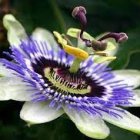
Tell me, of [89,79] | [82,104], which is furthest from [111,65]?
[82,104]

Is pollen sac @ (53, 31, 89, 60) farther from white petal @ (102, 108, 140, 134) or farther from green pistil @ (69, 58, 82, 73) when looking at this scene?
white petal @ (102, 108, 140, 134)

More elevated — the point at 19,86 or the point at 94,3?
the point at 94,3

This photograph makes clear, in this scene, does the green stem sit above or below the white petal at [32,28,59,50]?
above

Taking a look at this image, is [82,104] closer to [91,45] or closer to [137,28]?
[91,45]

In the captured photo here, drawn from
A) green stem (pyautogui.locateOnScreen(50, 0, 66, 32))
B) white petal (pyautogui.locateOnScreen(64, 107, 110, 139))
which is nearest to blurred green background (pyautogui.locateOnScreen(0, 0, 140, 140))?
green stem (pyautogui.locateOnScreen(50, 0, 66, 32))

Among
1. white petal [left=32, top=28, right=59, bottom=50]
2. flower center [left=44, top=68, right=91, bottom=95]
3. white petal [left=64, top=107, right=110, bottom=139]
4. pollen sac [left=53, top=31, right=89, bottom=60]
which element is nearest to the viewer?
white petal [left=64, top=107, right=110, bottom=139]

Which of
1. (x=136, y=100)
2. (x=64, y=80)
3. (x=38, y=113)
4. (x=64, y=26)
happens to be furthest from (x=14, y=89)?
(x=64, y=26)
